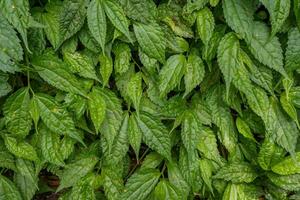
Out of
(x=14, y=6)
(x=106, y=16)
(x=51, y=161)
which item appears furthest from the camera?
(x=51, y=161)

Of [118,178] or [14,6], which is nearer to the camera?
[14,6]

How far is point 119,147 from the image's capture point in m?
1.74

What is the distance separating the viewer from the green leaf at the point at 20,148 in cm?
168

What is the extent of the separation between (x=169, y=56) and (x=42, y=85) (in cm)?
46

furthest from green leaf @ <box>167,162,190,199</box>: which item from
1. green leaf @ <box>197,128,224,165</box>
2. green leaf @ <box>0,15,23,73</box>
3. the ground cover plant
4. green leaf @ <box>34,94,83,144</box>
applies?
green leaf @ <box>0,15,23,73</box>

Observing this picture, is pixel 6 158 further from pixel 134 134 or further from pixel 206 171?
pixel 206 171

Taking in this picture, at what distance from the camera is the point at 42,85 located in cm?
170

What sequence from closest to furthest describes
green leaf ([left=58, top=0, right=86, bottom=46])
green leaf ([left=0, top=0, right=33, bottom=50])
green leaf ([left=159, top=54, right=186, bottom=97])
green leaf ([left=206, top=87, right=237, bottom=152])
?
green leaf ([left=0, top=0, right=33, bottom=50])
green leaf ([left=58, top=0, right=86, bottom=46])
green leaf ([left=159, top=54, right=186, bottom=97])
green leaf ([left=206, top=87, right=237, bottom=152])

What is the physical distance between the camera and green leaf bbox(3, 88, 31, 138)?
1.60 meters

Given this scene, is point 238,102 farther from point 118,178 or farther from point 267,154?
point 118,178

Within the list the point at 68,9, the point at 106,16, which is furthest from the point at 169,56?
the point at 68,9

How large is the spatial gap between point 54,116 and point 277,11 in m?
0.81

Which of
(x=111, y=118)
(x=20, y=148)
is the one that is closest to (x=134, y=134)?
(x=111, y=118)

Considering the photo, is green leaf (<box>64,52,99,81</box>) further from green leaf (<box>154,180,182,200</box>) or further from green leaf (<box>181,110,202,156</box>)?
green leaf (<box>154,180,182,200</box>)
